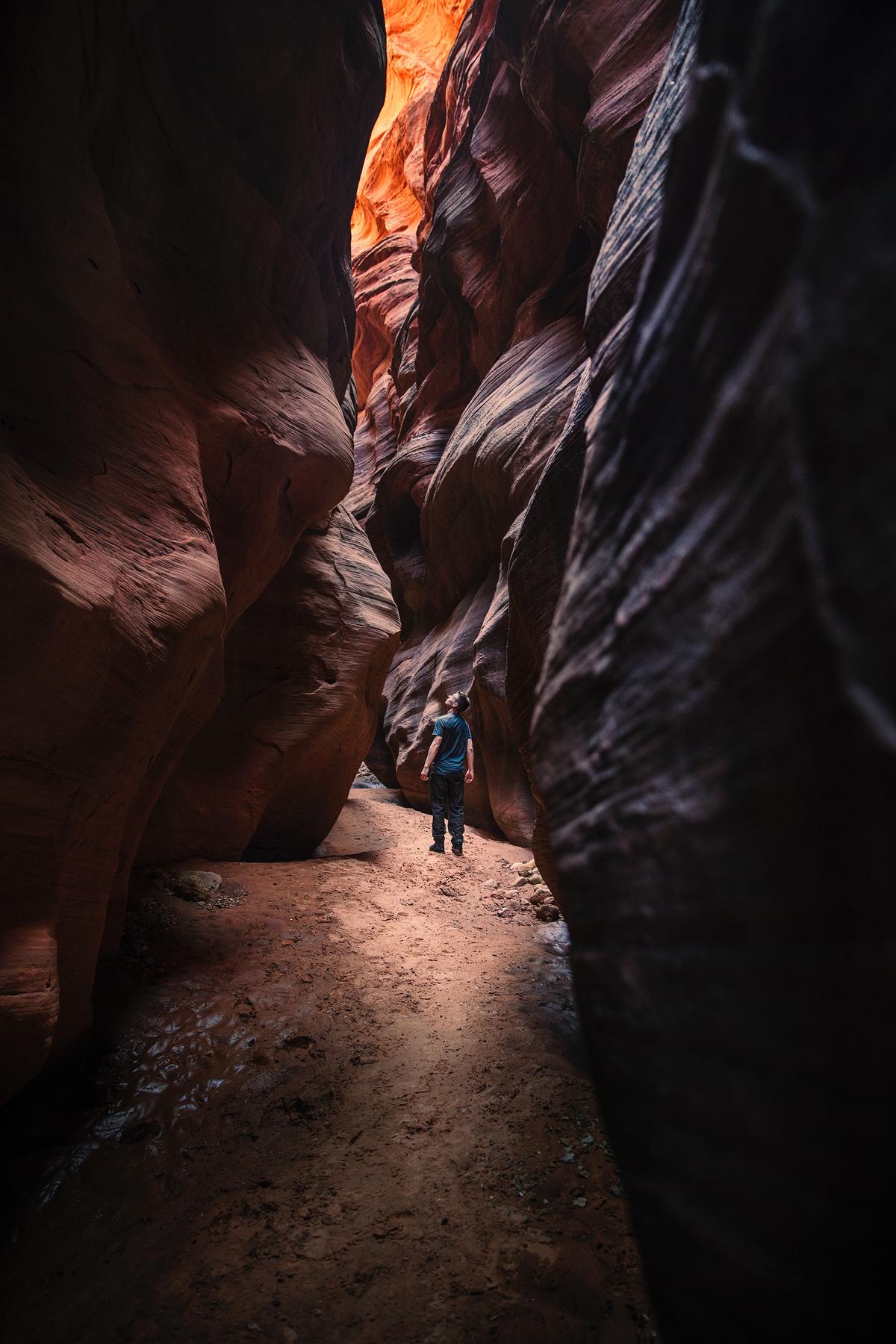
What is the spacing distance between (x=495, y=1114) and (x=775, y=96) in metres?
3.45

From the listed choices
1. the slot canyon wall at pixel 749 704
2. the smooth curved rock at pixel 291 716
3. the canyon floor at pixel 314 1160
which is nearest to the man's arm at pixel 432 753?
the smooth curved rock at pixel 291 716

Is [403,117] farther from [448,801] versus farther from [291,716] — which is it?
[448,801]

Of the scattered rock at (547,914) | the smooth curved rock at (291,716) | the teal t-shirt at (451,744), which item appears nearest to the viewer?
the scattered rock at (547,914)

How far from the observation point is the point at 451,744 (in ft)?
26.9

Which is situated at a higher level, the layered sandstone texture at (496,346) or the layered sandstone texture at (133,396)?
the layered sandstone texture at (496,346)

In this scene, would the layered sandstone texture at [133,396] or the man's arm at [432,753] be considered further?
the man's arm at [432,753]

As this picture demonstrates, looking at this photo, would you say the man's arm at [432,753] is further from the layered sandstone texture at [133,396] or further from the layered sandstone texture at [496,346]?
the layered sandstone texture at [133,396]

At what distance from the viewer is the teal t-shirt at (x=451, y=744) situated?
8023 mm

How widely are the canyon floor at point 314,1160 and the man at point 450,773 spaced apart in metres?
3.40

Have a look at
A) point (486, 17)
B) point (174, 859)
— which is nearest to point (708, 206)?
point (174, 859)

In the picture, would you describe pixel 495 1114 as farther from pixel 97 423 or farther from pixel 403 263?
pixel 403 263

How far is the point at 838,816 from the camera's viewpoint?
2.18 ft

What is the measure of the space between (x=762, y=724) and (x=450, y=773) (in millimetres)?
7351

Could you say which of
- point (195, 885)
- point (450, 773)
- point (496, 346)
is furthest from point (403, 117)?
point (195, 885)
